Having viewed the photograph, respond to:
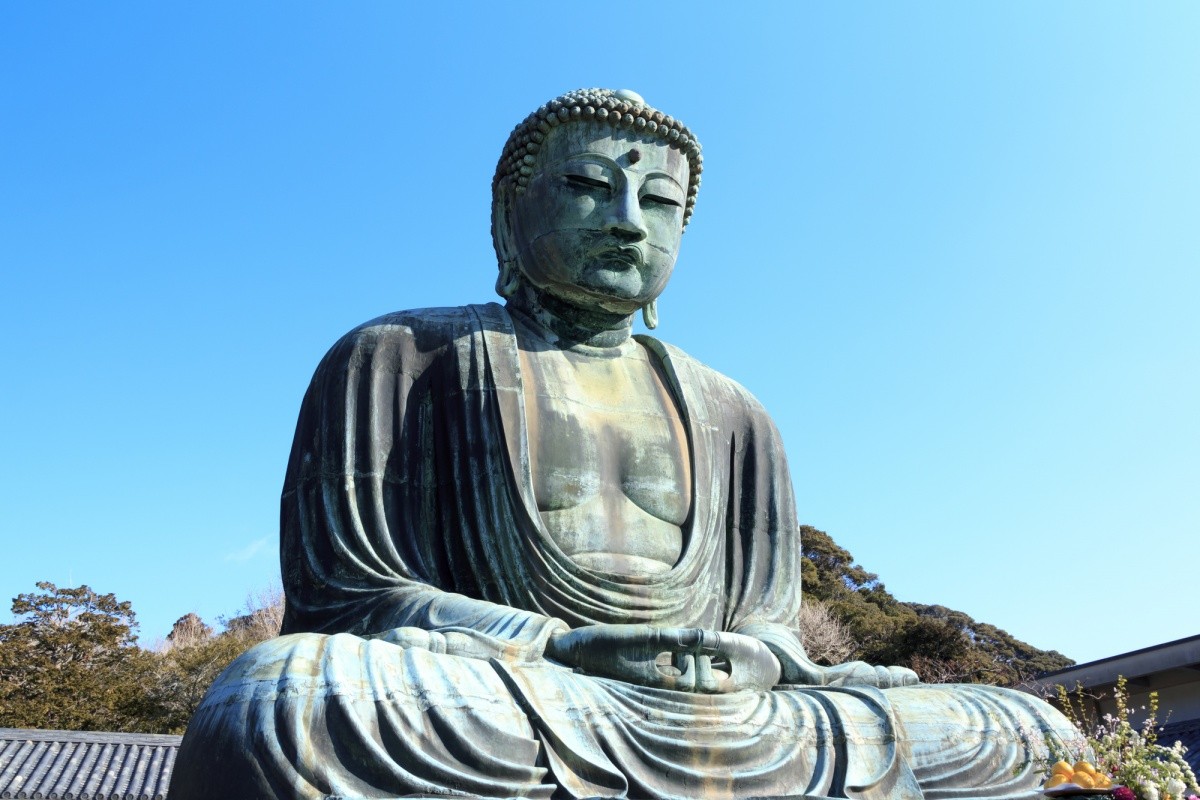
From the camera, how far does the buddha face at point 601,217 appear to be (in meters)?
6.89

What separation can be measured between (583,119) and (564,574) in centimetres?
252

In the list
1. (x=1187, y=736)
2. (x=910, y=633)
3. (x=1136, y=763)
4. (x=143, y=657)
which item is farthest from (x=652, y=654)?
(x=143, y=657)

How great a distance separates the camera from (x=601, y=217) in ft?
22.6

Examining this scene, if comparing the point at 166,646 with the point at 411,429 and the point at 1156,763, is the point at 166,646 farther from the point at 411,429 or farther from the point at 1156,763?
the point at 1156,763

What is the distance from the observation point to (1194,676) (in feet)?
55.3

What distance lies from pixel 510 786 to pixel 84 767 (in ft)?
55.3

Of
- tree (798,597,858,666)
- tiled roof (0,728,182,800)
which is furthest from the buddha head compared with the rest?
tree (798,597,858,666)

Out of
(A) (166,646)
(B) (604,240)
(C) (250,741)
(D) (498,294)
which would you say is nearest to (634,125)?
(B) (604,240)

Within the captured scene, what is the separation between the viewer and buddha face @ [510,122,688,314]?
22.6ft

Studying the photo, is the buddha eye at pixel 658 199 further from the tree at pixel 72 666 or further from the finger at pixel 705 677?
the tree at pixel 72 666

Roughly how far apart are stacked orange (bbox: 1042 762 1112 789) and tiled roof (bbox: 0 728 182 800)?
15.9 meters

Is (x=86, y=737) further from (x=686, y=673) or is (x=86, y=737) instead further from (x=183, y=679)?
(x=686, y=673)

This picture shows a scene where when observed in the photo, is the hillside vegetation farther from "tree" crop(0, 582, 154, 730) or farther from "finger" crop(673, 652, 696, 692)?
"finger" crop(673, 652, 696, 692)

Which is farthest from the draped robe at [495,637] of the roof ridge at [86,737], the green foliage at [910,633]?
the green foliage at [910,633]
